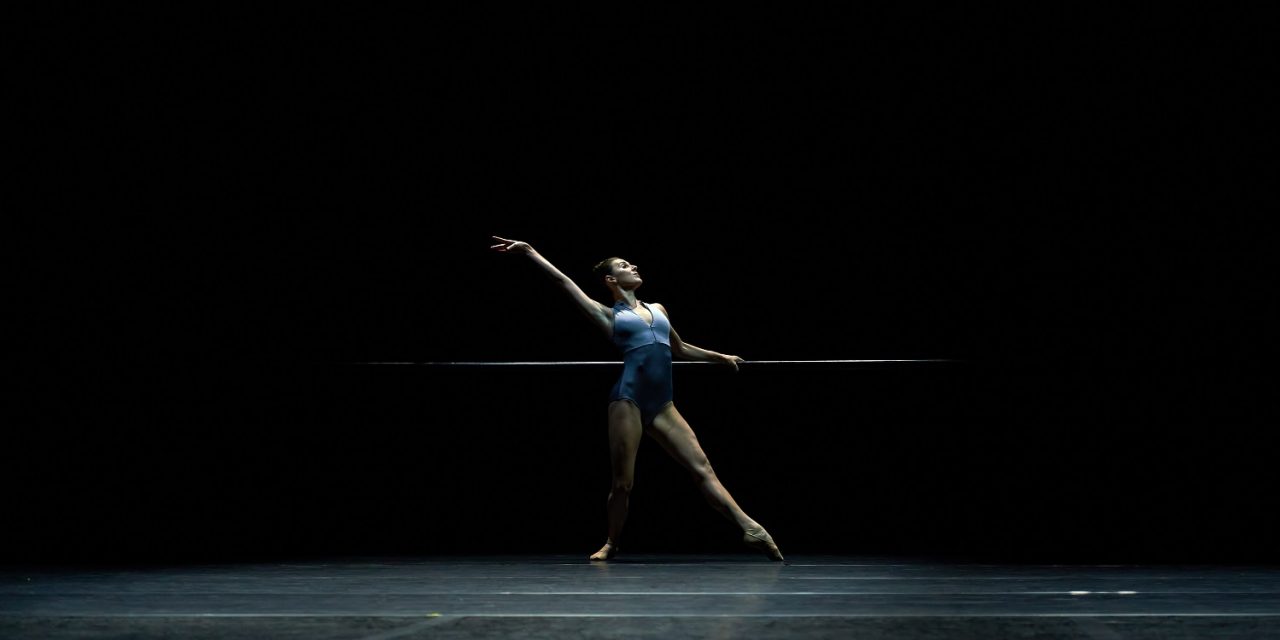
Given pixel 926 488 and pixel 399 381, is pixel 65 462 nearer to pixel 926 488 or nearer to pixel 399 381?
pixel 399 381

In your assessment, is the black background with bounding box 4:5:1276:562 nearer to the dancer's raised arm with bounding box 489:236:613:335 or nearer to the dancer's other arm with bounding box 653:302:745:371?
the dancer's other arm with bounding box 653:302:745:371

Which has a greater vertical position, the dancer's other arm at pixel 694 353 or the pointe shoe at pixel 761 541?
the dancer's other arm at pixel 694 353

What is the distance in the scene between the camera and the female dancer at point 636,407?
5.36 metres

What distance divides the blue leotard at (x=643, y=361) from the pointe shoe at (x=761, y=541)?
551 mm

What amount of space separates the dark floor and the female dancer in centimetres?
22

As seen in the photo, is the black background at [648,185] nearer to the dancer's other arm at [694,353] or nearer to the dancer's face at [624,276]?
the dancer's other arm at [694,353]

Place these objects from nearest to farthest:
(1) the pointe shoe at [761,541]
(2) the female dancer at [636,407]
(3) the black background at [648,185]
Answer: (1) the pointe shoe at [761,541], (2) the female dancer at [636,407], (3) the black background at [648,185]

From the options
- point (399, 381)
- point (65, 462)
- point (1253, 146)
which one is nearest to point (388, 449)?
point (399, 381)

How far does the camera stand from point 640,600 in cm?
390

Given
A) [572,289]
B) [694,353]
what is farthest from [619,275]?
[694,353]

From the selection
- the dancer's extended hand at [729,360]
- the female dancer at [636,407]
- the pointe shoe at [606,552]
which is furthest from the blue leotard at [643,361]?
the pointe shoe at [606,552]

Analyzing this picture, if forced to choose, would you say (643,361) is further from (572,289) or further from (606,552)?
(606,552)

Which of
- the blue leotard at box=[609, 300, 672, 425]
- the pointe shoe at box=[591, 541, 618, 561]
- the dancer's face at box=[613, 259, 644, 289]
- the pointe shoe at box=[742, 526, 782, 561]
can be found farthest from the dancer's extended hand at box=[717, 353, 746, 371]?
the pointe shoe at box=[591, 541, 618, 561]

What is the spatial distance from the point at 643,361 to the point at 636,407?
170mm
